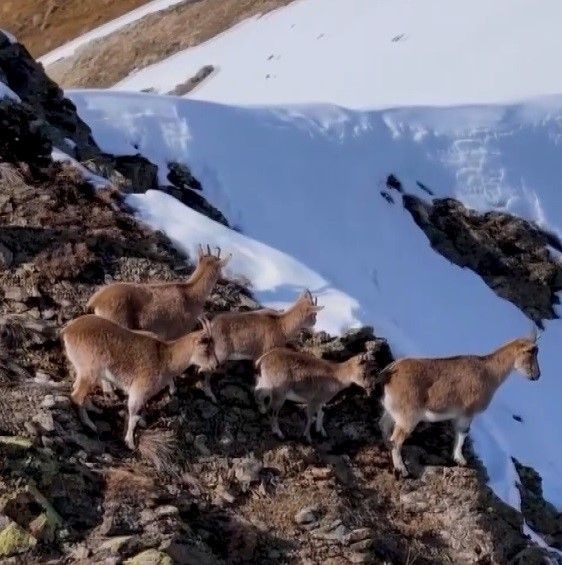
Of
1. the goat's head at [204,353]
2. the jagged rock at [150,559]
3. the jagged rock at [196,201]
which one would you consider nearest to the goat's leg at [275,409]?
the goat's head at [204,353]

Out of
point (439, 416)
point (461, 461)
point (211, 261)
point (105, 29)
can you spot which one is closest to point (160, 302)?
point (211, 261)

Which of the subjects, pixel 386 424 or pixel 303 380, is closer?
pixel 303 380

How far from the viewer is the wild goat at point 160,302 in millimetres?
12836

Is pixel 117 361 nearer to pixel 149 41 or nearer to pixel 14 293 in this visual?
pixel 14 293

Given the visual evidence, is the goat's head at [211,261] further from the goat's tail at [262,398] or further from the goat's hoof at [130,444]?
the goat's hoof at [130,444]

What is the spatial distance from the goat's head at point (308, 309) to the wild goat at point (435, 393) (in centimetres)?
116

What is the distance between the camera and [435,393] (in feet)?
42.4

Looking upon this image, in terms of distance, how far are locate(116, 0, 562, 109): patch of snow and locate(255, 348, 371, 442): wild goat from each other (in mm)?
14439

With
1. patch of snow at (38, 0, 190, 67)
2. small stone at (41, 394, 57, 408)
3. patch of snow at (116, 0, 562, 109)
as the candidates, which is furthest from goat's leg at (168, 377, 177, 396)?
patch of snow at (38, 0, 190, 67)

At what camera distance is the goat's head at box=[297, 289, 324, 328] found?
13484 millimetres

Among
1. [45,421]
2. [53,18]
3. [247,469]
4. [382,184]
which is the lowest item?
[53,18]

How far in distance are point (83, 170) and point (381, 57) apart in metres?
21.6

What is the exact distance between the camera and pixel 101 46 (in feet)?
173

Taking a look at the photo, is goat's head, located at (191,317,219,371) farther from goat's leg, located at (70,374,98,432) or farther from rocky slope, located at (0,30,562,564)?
goat's leg, located at (70,374,98,432)
